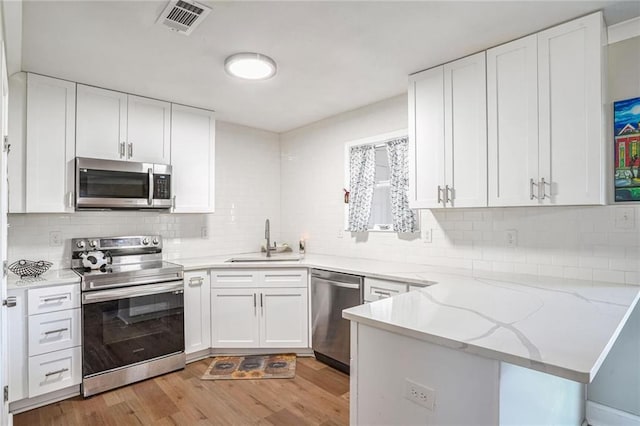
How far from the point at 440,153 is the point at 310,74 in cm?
117

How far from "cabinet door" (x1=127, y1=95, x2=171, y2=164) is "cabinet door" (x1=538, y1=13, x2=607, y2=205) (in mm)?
3051

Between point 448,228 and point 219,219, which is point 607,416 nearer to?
point 448,228

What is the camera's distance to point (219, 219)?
414 cm

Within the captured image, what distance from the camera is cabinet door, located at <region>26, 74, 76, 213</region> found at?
272 cm

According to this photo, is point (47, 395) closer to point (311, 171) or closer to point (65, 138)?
point (65, 138)

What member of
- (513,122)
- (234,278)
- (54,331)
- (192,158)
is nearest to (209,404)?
(234,278)

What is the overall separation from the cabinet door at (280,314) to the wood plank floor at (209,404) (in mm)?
431

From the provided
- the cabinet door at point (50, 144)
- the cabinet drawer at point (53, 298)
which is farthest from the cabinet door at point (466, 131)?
the cabinet door at point (50, 144)

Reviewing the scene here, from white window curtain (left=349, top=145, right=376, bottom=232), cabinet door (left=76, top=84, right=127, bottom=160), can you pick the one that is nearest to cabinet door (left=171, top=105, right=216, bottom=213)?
cabinet door (left=76, top=84, right=127, bottom=160)

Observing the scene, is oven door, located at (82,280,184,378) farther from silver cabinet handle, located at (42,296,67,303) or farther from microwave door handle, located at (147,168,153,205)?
microwave door handle, located at (147,168,153,205)

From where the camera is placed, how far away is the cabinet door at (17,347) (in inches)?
94.0

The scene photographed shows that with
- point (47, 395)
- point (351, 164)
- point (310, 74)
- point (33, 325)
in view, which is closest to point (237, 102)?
point (310, 74)

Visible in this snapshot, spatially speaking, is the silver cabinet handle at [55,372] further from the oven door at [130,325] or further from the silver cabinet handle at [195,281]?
the silver cabinet handle at [195,281]

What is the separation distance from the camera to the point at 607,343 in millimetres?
1166
